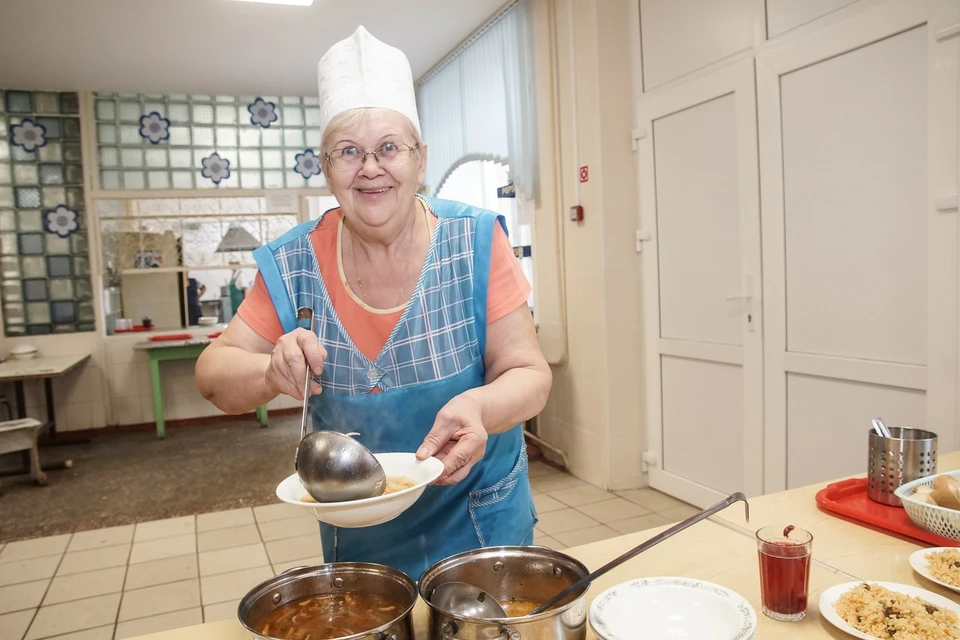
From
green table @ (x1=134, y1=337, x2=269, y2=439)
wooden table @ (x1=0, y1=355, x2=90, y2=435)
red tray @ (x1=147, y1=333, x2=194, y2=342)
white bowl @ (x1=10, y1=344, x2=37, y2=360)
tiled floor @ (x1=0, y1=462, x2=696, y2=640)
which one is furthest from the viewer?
red tray @ (x1=147, y1=333, x2=194, y2=342)

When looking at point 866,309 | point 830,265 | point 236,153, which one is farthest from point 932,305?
point 236,153

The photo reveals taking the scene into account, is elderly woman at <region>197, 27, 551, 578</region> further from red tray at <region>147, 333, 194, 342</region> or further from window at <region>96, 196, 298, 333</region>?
window at <region>96, 196, 298, 333</region>

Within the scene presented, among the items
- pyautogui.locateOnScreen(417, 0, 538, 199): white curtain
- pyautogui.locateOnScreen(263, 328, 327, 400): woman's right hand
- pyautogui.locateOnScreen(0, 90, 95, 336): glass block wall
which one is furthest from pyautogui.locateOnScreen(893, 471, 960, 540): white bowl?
pyautogui.locateOnScreen(0, 90, 95, 336): glass block wall

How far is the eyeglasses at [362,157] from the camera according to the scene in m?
1.33

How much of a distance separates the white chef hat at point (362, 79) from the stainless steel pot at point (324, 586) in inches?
33.7

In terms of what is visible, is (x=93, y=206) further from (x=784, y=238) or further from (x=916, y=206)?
(x=916, y=206)

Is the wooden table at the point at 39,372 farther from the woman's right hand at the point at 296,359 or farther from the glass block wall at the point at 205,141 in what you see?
the woman's right hand at the point at 296,359

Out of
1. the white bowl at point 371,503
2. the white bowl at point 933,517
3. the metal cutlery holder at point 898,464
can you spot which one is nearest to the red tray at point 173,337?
the white bowl at point 371,503

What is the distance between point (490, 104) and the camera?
5.06 meters

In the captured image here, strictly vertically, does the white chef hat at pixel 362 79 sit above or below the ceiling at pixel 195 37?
below

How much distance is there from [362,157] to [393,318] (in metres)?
0.33

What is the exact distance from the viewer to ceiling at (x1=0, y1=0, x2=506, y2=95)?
449cm

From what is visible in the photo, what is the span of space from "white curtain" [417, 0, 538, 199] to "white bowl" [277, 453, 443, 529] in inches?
138

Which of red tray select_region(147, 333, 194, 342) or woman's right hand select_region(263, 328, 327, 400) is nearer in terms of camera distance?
woman's right hand select_region(263, 328, 327, 400)
